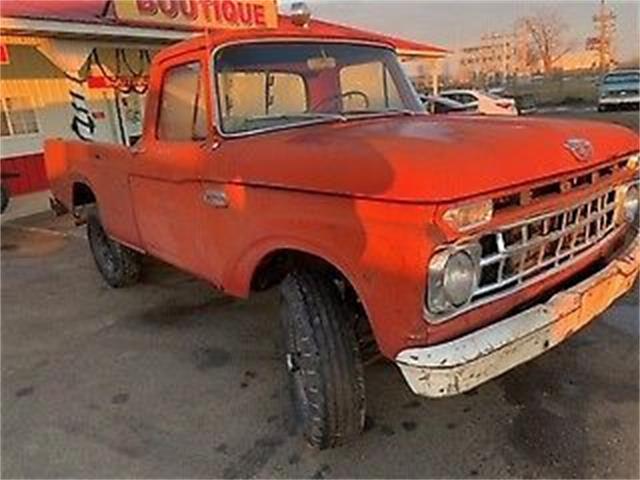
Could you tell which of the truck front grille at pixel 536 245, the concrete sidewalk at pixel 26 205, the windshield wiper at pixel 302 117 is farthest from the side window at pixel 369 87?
the concrete sidewalk at pixel 26 205

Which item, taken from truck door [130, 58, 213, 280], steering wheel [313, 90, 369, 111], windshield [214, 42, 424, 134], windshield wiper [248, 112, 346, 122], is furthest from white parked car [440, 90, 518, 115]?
windshield wiper [248, 112, 346, 122]

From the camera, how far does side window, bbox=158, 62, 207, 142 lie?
3750mm

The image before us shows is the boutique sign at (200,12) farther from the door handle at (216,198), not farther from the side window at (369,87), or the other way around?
the door handle at (216,198)

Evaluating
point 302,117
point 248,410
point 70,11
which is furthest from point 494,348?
point 70,11

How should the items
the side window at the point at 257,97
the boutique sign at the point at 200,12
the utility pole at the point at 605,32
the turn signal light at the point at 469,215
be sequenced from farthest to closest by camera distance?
the utility pole at the point at 605,32
the boutique sign at the point at 200,12
the side window at the point at 257,97
the turn signal light at the point at 469,215

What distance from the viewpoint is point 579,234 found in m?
3.14

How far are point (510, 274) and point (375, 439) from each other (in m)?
1.17

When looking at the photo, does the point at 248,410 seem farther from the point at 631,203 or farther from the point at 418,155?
the point at 631,203

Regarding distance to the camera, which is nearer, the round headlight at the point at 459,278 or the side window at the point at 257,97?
the round headlight at the point at 459,278

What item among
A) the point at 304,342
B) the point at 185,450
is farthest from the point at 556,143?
the point at 185,450

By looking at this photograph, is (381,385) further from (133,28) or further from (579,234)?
(133,28)

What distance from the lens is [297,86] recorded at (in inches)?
149

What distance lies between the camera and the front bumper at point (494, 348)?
95.2 inches

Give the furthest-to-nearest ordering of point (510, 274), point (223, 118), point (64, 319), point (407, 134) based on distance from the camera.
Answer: point (64, 319)
point (223, 118)
point (407, 134)
point (510, 274)
